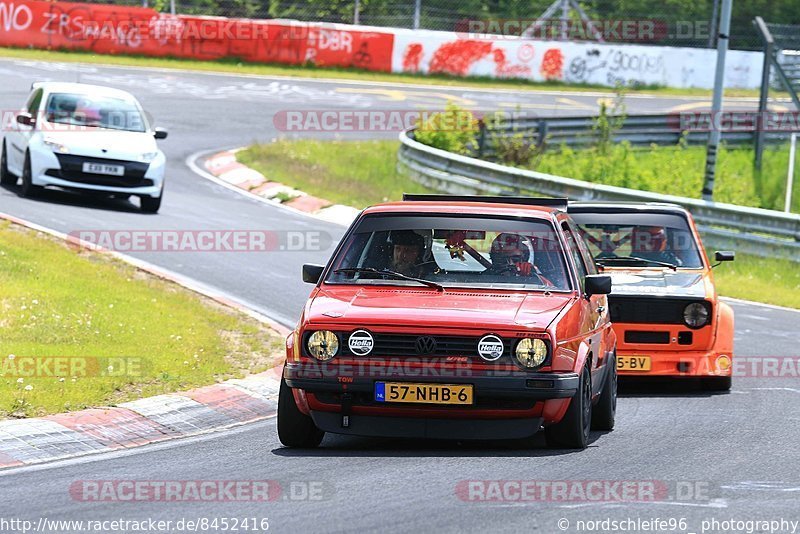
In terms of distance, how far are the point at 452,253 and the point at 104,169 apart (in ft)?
39.0

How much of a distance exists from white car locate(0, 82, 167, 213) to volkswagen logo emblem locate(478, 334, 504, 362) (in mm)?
12982

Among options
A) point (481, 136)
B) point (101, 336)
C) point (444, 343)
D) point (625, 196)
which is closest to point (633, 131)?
point (481, 136)

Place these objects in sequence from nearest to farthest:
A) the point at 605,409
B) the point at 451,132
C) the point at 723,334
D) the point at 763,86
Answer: the point at 605,409 < the point at 723,334 < the point at 451,132 < the point at 763,86

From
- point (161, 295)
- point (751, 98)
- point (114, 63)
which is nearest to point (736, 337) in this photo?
point (161, 295)

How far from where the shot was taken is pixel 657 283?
11.8 m

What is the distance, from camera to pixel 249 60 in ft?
135

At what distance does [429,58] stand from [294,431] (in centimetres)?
3433

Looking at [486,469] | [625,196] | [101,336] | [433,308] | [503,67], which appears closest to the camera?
[486,469]

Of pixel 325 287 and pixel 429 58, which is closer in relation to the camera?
pixel 325 287

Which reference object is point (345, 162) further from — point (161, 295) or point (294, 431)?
point (294, 431)

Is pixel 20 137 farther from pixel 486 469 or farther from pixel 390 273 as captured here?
pixel 486 469

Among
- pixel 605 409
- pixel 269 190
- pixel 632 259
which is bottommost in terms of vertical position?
pixel 269 190

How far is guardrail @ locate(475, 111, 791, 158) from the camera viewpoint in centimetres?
2809

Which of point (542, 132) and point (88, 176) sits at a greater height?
point (542, 132)
